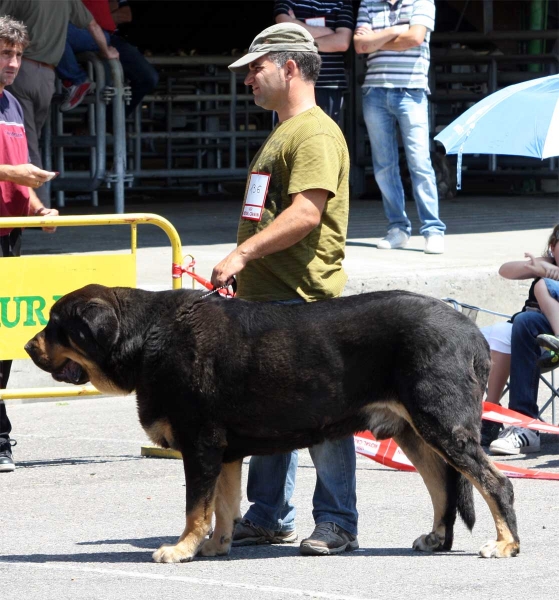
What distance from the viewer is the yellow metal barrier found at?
7.25 metres

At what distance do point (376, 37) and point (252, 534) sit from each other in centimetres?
573

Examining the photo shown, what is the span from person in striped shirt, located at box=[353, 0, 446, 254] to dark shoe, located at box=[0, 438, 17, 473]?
467 cm

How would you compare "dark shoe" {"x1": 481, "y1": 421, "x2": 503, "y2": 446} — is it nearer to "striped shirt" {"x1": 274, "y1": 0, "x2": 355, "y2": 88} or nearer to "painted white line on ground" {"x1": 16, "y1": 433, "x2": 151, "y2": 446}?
"painted white line on ground" {"x1": 16, "y1": 433, "x2": 151, "y2": 446}

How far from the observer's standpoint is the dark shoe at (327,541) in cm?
535

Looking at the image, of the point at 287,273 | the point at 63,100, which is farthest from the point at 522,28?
the point at 287,273

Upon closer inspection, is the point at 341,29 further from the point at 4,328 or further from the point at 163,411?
the point at 163,411

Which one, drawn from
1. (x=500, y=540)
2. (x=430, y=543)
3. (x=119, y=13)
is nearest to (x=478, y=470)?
(x=500, y=540)

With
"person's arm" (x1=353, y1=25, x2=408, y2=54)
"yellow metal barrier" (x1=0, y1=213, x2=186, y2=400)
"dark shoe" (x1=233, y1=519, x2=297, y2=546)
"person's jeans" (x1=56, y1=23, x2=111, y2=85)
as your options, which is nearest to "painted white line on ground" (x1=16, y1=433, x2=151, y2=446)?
"yellow metal barrier" (x1=0, y1=213, x2=186, y2=400)

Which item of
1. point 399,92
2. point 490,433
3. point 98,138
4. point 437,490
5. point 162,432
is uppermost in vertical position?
point 399,92

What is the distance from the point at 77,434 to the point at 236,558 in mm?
2858

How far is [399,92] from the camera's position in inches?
416

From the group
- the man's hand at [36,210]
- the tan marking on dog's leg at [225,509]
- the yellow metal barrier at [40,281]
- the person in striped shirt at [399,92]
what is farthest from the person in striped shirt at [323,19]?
the tan marking on dog's leg at [225,509]

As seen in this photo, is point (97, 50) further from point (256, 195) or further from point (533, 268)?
point (256, 195)

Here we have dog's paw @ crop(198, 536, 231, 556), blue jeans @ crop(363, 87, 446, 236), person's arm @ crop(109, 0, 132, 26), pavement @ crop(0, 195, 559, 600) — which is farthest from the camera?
person's arm @ crop(109, 0, 132, 26)
